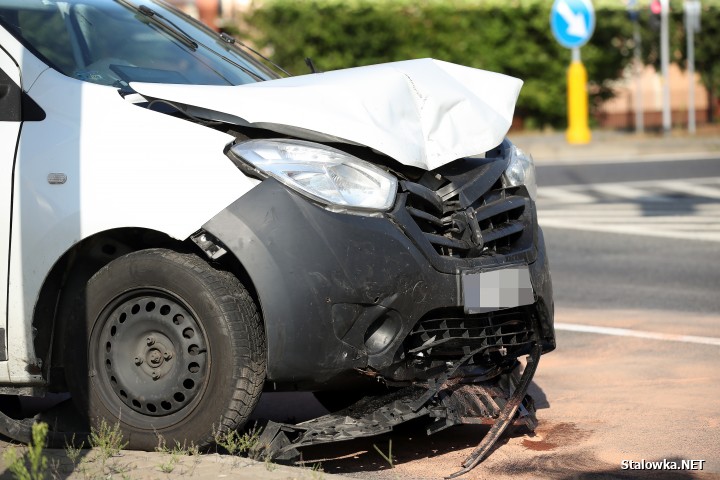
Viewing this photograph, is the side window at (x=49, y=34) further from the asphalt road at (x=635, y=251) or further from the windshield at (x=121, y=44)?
the asphalt road at (x=635, y=251)

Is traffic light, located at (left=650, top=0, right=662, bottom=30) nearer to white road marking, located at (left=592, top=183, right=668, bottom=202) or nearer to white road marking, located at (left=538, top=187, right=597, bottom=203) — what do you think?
white road marking, located at (left=592, top=183, right=668, bottom=202)

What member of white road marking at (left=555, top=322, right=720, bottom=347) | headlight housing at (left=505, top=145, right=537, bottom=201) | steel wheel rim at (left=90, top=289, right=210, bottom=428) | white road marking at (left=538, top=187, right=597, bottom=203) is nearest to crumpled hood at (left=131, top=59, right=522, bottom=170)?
headlight housing at (left=505, top=145, right=537, bottom=201)

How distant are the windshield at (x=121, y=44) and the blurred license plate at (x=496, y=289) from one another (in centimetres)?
154

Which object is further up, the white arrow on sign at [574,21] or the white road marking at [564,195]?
the white arrow on sign at [574,21]

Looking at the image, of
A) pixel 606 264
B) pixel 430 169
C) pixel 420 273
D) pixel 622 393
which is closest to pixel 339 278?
pixel 420 273

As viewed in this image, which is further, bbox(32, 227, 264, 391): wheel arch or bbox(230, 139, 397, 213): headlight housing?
bbox(32, 227, 264, 391): wheel arch

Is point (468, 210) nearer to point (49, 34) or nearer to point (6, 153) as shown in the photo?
point (6, 153)

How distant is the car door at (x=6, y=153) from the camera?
4.48 metres

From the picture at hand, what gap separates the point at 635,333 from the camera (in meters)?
7.20

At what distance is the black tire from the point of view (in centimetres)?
423

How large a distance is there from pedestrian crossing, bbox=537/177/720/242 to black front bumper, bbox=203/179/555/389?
7.10 meters

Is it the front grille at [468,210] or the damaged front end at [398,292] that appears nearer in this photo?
the damaged front end at [398,292]

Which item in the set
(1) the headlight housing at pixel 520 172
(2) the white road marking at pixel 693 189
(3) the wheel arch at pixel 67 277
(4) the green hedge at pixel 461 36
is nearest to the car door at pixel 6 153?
(3) the wheel arch at pixel 67 277

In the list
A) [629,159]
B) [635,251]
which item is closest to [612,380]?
[635,251]
